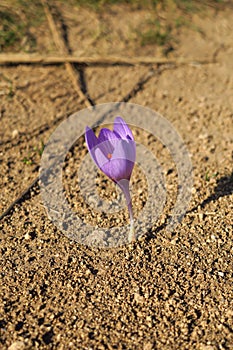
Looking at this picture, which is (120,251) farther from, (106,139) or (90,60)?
(90,60)

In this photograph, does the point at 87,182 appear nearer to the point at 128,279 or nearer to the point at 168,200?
the point at 168,200

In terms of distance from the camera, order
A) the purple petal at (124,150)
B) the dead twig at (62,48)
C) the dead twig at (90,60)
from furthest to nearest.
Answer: the dead twig at (90,60) < the dead twig at (62,48) < the purple petal at (124,150)

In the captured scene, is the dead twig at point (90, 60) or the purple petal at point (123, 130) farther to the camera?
the dead twig at point (90, 60)

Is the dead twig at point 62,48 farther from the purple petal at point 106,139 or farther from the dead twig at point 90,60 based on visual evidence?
the purple petal at point 106,139

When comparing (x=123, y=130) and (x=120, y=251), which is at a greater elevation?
(x=123, y=130)

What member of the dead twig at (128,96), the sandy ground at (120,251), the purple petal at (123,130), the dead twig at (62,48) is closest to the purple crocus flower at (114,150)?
the purple petal at (123,130)

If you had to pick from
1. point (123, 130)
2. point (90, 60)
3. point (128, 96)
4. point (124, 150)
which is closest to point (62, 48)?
point (90, 60)
